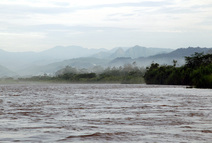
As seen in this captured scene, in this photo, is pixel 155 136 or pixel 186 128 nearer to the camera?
pixel 155 136

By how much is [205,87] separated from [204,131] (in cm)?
5863

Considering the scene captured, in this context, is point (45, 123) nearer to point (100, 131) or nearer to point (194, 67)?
point (100, 131)

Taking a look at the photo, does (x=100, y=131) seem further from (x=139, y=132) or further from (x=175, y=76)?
(x=175, y=76)

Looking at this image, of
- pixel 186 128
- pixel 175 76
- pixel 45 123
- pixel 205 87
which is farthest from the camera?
pixel 175 76

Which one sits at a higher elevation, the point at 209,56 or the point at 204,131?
the point at 209,56

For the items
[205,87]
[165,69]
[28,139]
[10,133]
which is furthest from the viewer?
[165,69]

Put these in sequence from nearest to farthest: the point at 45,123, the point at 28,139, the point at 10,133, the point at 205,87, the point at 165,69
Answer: the point at 28,139, the point at 10,133, the point at 45,123, the point at 205,87, the point at 165,69

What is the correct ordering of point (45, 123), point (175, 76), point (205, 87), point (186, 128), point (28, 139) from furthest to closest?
point (175, 76) → point (205, 87) → point (45, 123) → point (186, 128) → point (28, 139)

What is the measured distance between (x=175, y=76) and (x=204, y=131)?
107385 mm

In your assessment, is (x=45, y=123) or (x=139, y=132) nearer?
(x=139, y=132)

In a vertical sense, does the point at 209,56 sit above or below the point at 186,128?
above

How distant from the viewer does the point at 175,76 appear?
122 metres

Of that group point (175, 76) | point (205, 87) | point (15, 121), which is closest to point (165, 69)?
point (175, 76)

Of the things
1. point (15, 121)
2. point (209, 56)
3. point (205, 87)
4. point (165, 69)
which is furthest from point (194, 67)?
point (15, 121)
